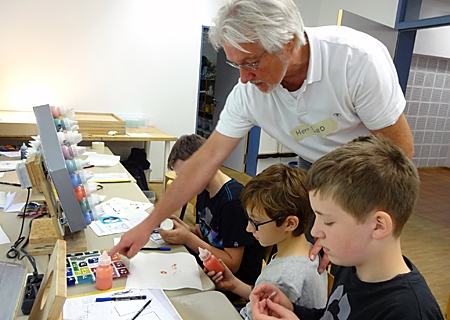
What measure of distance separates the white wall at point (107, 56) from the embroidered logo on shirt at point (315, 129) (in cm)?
322

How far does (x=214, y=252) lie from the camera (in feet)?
4.75

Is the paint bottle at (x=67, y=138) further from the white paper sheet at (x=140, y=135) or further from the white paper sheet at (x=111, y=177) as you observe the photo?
the white paper sheet at (x=140, y=135)

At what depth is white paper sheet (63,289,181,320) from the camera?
92 cm

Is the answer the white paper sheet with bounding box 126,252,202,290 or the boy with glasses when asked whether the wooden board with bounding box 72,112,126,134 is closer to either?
the white paper sheet with bounding box 126,252,202,290

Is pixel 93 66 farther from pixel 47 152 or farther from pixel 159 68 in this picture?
pixel 47 152

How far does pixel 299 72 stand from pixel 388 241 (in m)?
0.68

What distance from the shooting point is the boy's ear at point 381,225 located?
754mm

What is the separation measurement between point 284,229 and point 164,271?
1.31 feet

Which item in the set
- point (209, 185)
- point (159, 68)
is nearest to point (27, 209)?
point (209, 185)

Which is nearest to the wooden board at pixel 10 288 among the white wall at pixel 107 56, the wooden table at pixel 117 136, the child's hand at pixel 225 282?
the child's hand at pixel 225 282

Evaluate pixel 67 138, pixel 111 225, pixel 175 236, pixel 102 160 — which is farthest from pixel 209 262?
pixel 102 160

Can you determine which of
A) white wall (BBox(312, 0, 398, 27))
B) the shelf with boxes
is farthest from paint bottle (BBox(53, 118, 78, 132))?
the shelf with boxes

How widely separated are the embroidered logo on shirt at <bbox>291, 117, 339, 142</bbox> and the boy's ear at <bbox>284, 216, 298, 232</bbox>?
1.08ft

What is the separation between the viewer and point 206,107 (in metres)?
6.17
